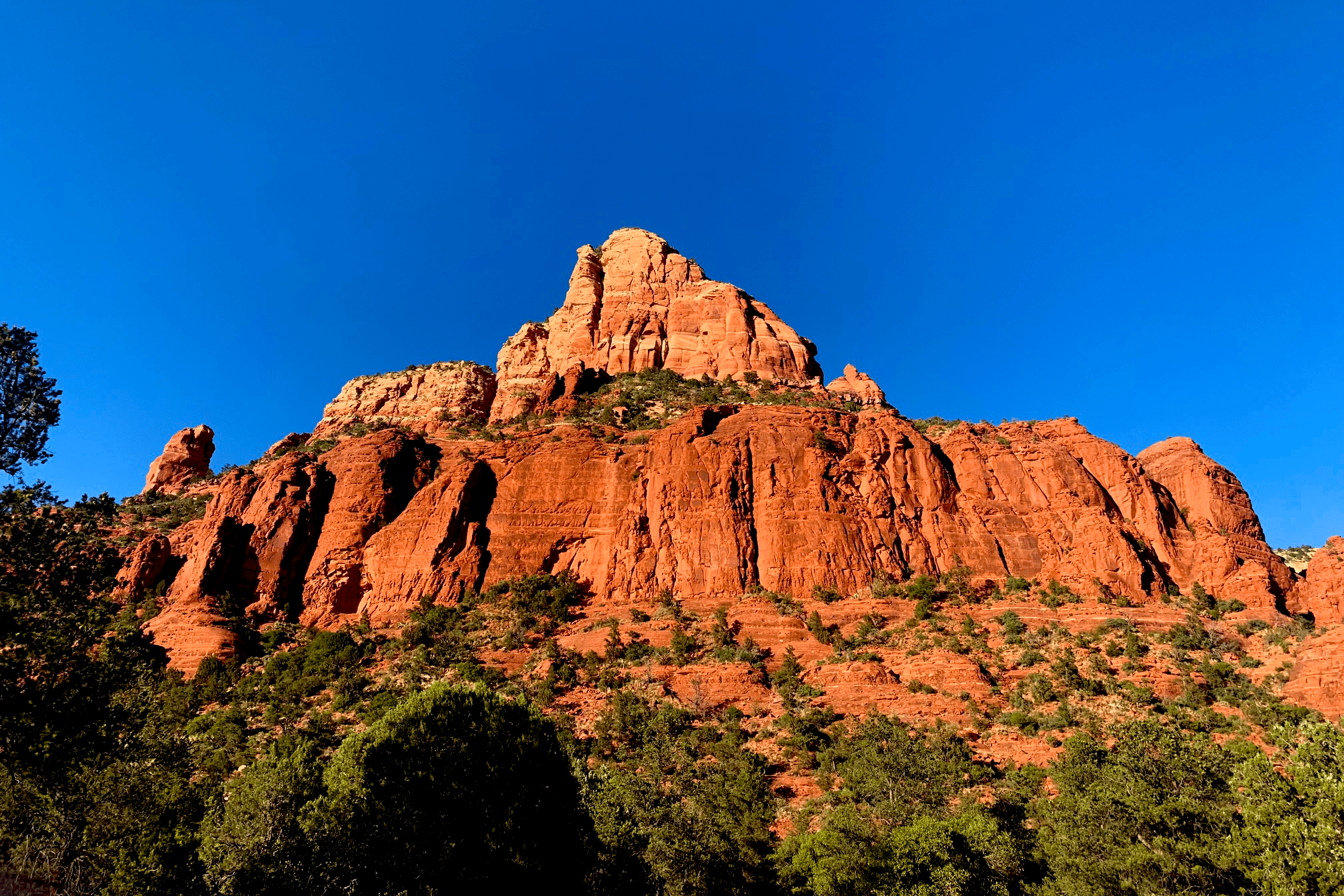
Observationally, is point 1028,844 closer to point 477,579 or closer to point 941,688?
point 941,688

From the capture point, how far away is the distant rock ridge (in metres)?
48.4

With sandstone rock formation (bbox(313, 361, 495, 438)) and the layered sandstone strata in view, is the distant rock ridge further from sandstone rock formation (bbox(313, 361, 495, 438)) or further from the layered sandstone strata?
sandstone rock formation (bbox(313, 361, 495, 438))

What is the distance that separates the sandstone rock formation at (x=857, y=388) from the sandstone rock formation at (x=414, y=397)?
41025mm

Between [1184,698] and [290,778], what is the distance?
38.8 m

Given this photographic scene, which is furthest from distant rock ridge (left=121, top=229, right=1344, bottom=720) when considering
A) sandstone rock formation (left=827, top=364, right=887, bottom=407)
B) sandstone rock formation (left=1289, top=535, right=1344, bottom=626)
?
sandstone rock formation (left=827, top=364, right=887, bottom=407)

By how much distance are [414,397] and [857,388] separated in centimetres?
5330

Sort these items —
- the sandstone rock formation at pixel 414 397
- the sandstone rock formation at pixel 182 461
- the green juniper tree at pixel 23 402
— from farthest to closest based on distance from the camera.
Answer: the sandstone rock formation at pixel 414 397
the sandstone rock formation at pixel 182 461
the green juniper tree at pixel 23 402

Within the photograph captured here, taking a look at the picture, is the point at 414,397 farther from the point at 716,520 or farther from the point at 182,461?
the point at 716,520

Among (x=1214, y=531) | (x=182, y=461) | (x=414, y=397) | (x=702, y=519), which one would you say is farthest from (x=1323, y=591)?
(x=182, y=461)

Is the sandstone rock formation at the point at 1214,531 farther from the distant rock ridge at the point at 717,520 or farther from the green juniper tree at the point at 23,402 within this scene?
the green juniper tree at the point at 23,402

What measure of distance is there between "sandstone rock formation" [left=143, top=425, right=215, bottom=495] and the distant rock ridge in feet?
89.6

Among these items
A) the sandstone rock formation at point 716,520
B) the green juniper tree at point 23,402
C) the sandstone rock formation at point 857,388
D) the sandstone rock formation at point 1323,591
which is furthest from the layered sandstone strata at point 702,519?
the green juniper tree at point 23,402

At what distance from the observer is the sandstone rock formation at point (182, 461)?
77250mm

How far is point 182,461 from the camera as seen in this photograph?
7906 cm
